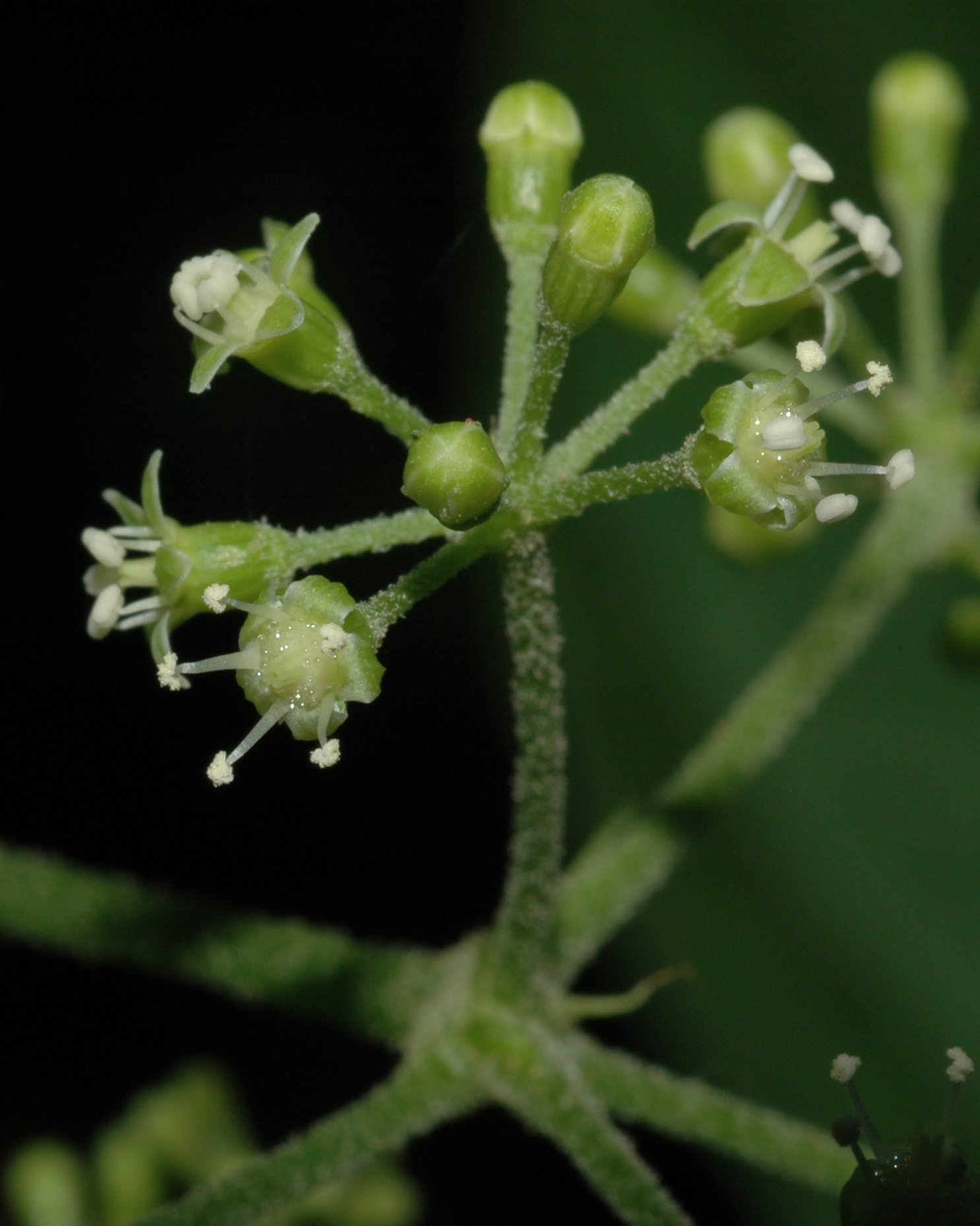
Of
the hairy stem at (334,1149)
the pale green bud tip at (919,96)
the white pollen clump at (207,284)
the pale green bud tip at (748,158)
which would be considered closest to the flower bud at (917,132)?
the pale green bud tip at (919,96)

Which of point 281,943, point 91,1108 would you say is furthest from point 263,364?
point 91,1108

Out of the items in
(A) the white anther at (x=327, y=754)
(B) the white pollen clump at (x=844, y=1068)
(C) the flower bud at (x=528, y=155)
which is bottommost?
(B) the white pollen clump at (x=844, y=1068)

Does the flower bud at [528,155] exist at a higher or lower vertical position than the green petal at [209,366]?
higher

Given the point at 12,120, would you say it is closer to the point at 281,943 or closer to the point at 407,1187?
the point at 281,943

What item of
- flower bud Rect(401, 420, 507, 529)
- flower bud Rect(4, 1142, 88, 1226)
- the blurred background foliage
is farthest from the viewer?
the blurred background foliage

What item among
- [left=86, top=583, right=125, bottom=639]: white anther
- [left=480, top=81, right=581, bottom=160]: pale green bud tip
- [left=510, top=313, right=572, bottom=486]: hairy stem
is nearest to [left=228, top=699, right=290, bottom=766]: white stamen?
[left=86, top=583, right=125, bottom=639]: white anther

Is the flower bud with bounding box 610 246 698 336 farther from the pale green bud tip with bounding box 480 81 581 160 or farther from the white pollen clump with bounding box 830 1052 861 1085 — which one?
the white pollen clump with bounding box 830 1052 861 1085

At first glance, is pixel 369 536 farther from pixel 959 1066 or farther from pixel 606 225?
pixel 959 1066

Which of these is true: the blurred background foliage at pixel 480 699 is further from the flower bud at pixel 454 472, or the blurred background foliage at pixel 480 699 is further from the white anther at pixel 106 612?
the flower bud at pixel 454 472

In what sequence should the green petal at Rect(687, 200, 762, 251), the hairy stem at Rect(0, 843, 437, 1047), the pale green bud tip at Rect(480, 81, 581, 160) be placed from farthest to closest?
the hairy stem at Rect(0, 843, 437, 1047)
the pale green bud tip at Rect(480, 81, 581, 160)
the green petal at Rect(687, 200, 762, 251)
